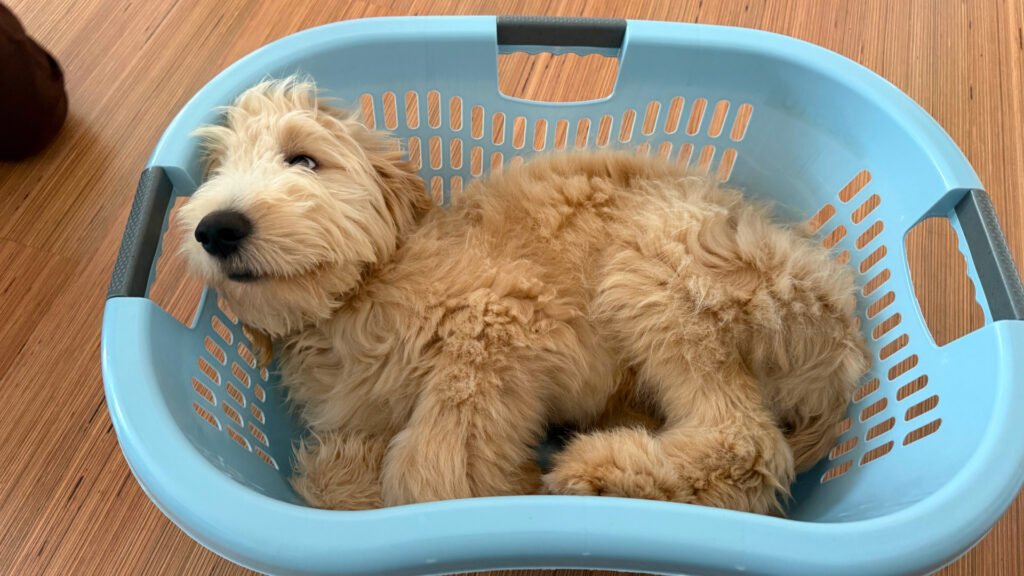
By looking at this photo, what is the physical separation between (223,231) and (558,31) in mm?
494

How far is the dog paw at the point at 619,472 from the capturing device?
73cm

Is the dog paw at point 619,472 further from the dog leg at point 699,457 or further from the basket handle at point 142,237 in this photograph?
the basket handle at point 142,237

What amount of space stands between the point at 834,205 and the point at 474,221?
1.70ft

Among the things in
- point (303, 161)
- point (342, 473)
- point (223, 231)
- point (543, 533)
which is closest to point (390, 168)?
point (303, 161)

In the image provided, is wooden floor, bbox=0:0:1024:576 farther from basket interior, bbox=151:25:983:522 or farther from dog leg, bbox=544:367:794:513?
dog leg, bbox=544:367:794:513

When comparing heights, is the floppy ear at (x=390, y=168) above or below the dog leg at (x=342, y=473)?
above

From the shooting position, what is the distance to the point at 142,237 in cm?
75

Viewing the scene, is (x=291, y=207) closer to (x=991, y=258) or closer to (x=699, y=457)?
(x=699, y=457)

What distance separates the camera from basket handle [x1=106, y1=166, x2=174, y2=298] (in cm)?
73

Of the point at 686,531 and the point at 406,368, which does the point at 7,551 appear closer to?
the point at 406,368

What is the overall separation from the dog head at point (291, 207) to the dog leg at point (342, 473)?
16 cm

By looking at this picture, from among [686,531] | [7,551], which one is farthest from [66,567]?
[686,531]

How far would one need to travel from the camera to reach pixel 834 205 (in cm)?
102

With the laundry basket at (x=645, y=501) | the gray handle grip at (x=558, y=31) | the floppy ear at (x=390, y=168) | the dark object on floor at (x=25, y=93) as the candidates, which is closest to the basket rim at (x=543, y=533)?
the laundry basket at (x=645, y=501)
